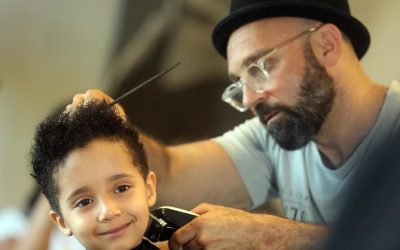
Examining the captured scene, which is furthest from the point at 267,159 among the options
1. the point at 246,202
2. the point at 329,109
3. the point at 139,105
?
the point at 139,105

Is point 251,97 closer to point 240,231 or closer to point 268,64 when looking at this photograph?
point 268,64

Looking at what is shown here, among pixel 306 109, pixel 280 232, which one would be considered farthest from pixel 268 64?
pixel 280 232

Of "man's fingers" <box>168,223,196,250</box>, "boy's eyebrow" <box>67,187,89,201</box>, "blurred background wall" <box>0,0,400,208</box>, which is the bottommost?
"man's fingers" <box>168,223,196,250</box>

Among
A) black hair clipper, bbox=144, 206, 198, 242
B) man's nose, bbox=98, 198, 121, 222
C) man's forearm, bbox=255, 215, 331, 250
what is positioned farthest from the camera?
man's forearm, bbox=255, 215, 331, 250

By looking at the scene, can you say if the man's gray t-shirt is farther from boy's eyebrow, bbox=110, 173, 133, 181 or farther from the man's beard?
boy's eyebrow, bbox=110, 173, 133, 181

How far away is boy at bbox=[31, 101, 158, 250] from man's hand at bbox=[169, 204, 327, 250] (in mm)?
195

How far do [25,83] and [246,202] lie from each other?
1.06m

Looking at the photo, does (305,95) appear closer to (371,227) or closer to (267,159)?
(267,159)

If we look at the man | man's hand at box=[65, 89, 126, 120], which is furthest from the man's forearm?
man's hand at box=[65, 89, 126, 120]

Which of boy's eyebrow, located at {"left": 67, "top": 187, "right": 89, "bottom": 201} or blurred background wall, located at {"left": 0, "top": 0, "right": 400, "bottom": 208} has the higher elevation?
blurred background wall, located at {"left": 0, "top": 0, "right": 400, "bottom": 208}

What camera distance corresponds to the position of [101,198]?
779mm

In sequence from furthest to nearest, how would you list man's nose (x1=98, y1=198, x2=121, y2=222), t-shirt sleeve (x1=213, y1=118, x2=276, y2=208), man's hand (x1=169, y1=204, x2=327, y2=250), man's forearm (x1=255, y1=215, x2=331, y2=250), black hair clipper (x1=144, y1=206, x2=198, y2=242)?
t-shirt sleeve (x1=213, y1=118, x2=276, y2=208), man's forearm (x1=255, y1=215, x2=331, y2=250), man's hand (x1=169, y1=204, x2=327, y2=250), black hair clipper (x1=144, y1=206, x2=198, y2=242), man's nose (x1=98, y1=198, x2=121, y2=222)

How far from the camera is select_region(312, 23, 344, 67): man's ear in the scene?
4.50ft

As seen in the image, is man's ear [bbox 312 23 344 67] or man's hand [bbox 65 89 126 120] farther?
man's ear [bbox 312 23 344 67]
